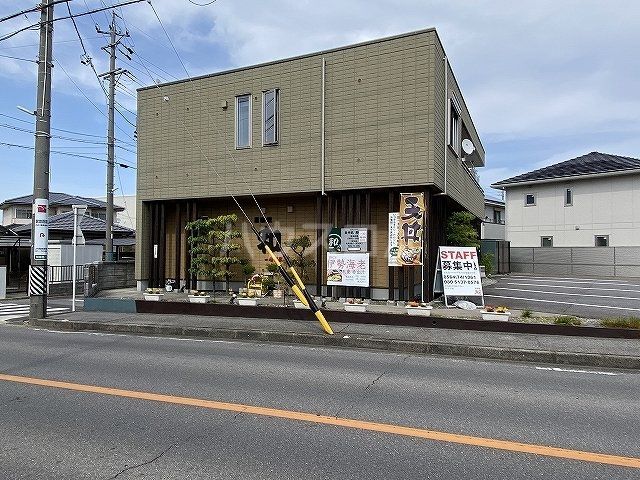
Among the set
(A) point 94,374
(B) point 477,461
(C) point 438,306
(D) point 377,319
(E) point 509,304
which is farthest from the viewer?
(E) point 509,304

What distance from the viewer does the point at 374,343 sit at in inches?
322

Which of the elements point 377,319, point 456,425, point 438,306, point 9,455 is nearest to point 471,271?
point 438,306

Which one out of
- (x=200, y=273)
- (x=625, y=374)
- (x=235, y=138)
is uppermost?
(x=235, y=138)

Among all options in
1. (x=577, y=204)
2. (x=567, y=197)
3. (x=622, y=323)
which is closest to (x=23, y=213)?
(x=567, y=197)

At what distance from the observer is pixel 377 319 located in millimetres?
9773

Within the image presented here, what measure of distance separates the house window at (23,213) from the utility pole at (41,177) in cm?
3577

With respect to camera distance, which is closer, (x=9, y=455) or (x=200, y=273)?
(x=9, y=455)

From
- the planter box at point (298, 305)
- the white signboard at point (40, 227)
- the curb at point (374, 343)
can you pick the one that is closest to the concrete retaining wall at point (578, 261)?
the planter box at point (298, 305)

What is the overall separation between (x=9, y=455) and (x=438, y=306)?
384 inches

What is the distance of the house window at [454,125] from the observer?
1388 centimetres

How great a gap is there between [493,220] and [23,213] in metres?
43.5

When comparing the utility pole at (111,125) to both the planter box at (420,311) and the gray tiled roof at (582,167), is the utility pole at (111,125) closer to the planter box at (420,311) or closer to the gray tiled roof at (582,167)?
Result: the planter box at (420,311)

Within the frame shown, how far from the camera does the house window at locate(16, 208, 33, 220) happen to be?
135 feet

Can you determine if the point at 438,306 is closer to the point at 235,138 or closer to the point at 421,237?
the point at 421,237
